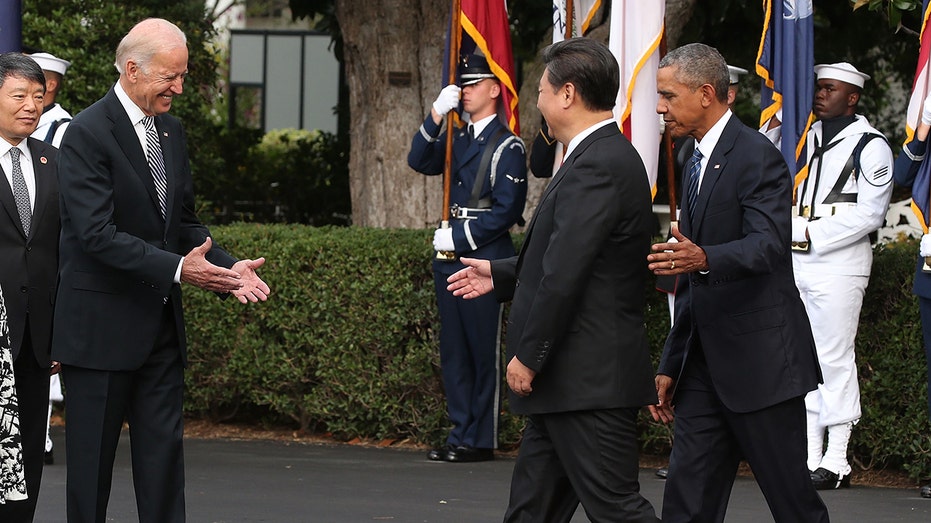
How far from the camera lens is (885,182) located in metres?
7.73

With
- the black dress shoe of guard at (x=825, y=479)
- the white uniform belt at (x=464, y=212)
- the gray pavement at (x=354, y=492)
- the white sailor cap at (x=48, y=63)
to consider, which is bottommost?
the gray pavement at (x=354, y=492)

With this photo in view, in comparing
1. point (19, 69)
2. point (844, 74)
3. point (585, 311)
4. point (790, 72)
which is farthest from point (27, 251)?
point (844, 74)

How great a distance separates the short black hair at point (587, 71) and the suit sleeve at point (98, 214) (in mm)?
1645

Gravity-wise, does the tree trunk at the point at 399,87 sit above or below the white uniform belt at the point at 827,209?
above

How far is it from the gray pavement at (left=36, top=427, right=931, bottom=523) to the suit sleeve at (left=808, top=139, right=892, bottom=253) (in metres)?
1.39

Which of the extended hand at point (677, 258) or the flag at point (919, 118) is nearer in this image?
the extended hand at point (677, 258)

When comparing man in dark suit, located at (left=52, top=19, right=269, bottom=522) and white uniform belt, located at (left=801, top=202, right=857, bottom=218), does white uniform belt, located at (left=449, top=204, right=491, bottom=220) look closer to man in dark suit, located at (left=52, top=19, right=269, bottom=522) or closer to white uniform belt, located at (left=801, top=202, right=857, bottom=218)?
white uniform belt, located at (left=801, top=202, right=857, bottom=218)

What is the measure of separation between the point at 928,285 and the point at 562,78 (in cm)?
320

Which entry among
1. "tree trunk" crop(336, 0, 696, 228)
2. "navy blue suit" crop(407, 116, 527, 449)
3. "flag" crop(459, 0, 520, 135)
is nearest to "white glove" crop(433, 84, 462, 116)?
"navy blue suit" crop(407, 116, 527, 449)

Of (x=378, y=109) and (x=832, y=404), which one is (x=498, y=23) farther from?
(x=832, y=404)

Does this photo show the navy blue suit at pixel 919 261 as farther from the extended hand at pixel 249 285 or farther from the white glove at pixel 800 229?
the extended hand at pixel 249 285

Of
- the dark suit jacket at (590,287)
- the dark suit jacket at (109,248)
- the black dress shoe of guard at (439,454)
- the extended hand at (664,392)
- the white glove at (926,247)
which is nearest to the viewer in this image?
the dark suit jacket at (590,287)

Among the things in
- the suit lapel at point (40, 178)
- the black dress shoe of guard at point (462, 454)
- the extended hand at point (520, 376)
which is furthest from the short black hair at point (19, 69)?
the black dress shoe of guard at point (462, 454)

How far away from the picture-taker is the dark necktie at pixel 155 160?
5547 millimetres
